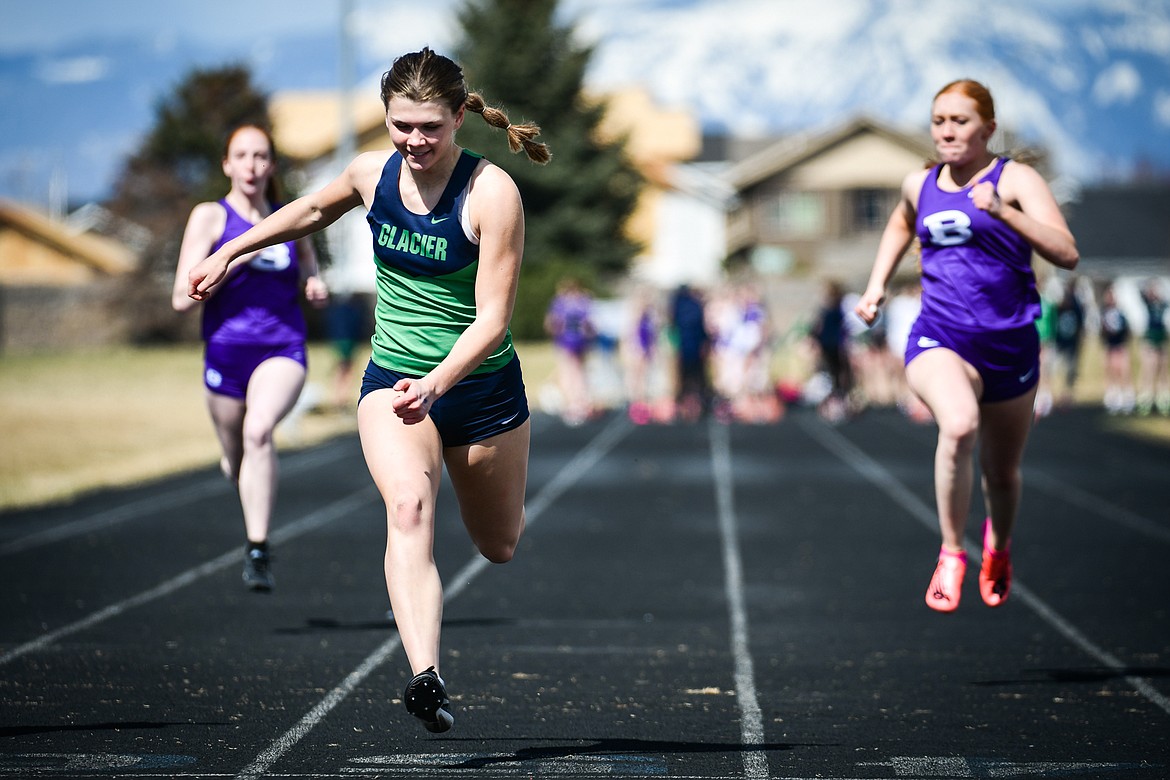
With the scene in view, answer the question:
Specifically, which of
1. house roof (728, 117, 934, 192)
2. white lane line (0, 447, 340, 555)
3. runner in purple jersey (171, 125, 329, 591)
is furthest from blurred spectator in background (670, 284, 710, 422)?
house roof (728, 117, 934, 192)

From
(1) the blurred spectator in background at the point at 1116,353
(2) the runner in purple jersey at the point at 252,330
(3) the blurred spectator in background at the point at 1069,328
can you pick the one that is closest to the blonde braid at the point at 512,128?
(2) the runner in purple jersey at the point at 252,330

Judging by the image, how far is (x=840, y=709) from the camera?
588cm

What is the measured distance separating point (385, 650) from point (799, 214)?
175 feet

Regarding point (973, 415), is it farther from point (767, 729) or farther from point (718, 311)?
point (718, 311)

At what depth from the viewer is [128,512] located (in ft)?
41.0

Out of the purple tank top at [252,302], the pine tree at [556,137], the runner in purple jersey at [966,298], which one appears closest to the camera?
the runner in purple jersey at [966,298]

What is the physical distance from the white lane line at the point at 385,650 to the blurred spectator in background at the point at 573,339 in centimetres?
406

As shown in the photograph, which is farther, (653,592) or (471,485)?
(653,592)

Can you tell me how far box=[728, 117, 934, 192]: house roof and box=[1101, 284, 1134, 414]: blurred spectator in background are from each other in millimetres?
31607

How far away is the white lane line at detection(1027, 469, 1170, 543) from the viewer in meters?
11.6

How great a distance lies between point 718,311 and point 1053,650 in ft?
71.4

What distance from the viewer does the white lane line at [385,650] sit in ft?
16.3

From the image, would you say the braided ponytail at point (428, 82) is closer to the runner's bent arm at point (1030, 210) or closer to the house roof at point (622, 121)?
the runner's bent arm at point (1030, 210)

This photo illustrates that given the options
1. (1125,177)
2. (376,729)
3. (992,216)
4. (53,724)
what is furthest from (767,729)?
(1125,177)
